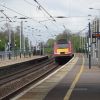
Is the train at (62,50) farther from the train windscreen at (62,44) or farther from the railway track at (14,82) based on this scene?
the railway track at (14,82)

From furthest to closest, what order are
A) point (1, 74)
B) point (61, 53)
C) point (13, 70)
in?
point (61, 53), point (13, 70), point (1, 74)

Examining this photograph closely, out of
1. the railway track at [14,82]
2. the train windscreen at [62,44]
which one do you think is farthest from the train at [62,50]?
the railway track at [14,82]

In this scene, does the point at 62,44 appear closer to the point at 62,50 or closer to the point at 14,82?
the point at 62,50

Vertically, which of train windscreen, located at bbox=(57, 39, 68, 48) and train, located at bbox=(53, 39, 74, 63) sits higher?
train windscreen, located at bbox=(57, 39, 68, 48)

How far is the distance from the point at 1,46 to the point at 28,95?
111m

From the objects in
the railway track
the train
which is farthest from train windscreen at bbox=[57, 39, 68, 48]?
the railway track

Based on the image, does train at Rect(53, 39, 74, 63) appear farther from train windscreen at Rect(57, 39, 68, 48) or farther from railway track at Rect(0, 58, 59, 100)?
railway track at Rect(0, 58, 59, 100)

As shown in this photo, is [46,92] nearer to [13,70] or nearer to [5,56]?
[13,70]

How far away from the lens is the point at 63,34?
461ft

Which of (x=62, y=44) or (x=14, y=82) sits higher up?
(x=62, y=44)

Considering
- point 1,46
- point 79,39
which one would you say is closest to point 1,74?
point 1,46

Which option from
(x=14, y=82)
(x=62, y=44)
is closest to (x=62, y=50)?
(x=62, y=44)

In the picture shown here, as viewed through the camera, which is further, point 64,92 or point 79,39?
point 79,39

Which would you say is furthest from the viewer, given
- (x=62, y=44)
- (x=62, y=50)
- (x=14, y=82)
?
(x=62, y=44)
